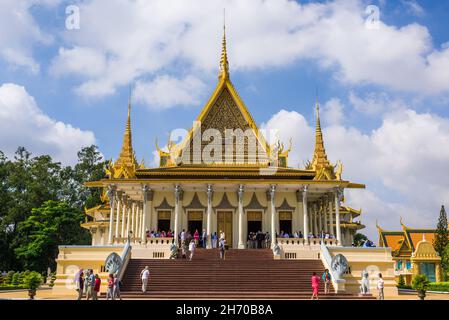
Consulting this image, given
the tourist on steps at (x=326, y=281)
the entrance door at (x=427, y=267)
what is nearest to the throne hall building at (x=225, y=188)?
the tourist on steps at (x=326, y=281)

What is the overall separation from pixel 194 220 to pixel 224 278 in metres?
9.71

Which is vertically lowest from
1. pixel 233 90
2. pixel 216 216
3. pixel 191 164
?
pixel 216 216

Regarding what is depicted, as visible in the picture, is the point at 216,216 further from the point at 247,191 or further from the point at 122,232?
the point at 122,232

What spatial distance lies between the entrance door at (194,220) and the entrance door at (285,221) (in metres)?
5.13

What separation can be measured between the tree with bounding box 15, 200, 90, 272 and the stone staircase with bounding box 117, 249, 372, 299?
2330 cm

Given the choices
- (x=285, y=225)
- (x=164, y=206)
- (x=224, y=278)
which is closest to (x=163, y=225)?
(x=164, y=206)

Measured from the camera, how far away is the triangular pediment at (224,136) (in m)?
32.2

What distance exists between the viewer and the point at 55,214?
145 feet

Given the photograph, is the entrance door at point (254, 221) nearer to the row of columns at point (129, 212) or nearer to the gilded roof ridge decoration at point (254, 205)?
the gilded roof ridge decoration at point (254, 205)

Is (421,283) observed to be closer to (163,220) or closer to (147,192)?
(147,192)

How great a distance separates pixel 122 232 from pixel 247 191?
347 inches
